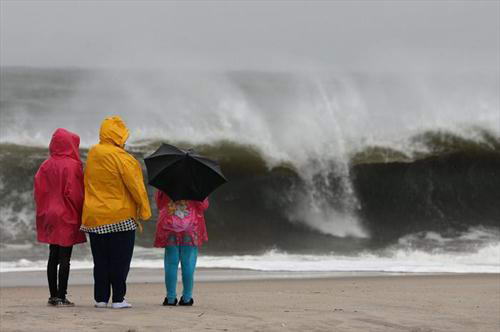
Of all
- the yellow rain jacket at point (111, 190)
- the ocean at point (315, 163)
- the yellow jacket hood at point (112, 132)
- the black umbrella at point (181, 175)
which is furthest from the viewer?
the ocean at point (315, 163)

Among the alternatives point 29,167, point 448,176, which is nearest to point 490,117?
point 448,176

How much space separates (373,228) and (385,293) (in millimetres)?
7526

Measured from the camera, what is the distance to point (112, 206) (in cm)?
624

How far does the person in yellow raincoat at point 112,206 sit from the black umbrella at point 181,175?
13.9 inches

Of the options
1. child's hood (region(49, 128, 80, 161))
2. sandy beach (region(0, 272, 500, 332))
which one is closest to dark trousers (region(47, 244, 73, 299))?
sandy beach (region(0, 272, 500, 332))

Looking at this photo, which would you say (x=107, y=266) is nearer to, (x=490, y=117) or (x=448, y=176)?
(x=448, y=176)

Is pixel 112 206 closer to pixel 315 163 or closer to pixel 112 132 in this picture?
pixel 112 132

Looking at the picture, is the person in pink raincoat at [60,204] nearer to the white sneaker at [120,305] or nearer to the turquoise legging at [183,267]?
the white sneaker at [120,305]

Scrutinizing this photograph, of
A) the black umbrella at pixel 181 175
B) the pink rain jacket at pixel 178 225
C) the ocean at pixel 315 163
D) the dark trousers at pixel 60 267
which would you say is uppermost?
the ocean at pixel 315 163

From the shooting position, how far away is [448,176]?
1783 centimetres

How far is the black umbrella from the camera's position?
670cm

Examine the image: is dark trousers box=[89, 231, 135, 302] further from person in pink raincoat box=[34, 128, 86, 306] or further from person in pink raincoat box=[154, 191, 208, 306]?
person in pink raincoat box=[154, 191, 208, 306]

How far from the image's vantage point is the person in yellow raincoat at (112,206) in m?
6.26

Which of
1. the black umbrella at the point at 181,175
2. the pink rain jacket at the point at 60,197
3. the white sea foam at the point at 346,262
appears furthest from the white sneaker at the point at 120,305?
the white sea foam at the point at 346,262
